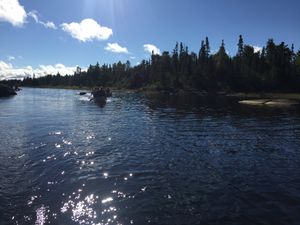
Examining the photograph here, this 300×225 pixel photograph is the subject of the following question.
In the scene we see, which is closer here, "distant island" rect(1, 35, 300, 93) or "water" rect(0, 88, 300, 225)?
"water" rect(0, 88, 300, 225)

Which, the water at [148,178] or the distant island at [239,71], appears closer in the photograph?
the water at [148,178]

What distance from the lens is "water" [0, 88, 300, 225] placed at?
1438cm

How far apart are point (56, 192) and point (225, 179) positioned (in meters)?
9.70

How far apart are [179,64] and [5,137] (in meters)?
164

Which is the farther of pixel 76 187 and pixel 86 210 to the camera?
pixel 76 187

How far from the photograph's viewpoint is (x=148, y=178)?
1927 cm

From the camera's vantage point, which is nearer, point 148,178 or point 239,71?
point 148,178

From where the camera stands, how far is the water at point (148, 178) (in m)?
14.4

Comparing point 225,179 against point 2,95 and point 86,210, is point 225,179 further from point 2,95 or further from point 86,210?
point 2,95

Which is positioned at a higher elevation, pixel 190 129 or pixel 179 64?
pixel 179 64

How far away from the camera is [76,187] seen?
58.4 ft

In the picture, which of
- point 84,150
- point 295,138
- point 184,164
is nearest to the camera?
point 184,164

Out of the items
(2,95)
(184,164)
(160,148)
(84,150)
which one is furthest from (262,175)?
(2,95)

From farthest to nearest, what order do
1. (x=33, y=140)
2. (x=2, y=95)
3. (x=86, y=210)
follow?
(x=2, y=95)
(x=33, y=140)
(x=86, y=210)
